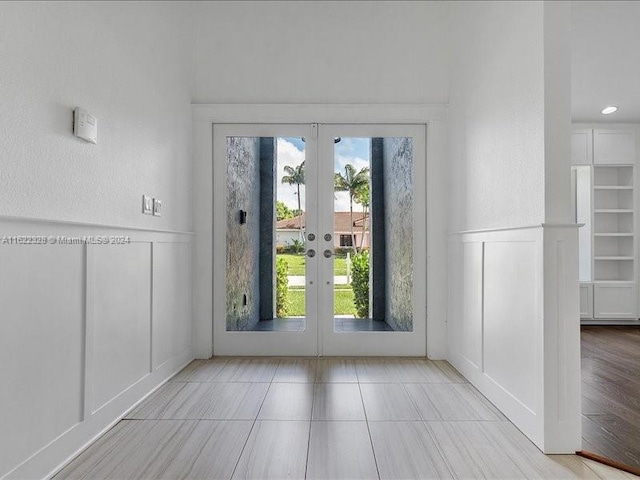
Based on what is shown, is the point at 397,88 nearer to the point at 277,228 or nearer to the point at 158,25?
the point at 277,228

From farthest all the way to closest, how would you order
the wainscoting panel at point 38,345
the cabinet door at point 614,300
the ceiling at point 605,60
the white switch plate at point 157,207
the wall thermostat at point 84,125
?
the cabinet door at point 614,300 → the ceiling at point 605,60 → the white switch plate at point 157,207 → the wall thermostat at point 84,125 → the wainscoting panel at point 38,345

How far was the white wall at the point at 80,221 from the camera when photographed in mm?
1639

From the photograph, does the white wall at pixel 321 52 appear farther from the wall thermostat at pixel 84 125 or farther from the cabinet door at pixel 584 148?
the cabinet door at pixel 584 148

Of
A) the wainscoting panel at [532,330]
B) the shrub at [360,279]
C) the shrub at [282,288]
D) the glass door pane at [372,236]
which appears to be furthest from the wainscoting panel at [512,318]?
the shrub at [282,288]

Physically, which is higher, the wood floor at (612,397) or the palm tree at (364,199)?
the palm tree at (364,199)

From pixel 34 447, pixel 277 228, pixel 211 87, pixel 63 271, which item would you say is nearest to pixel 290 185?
pixel 277 228

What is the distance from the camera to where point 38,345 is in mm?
1743

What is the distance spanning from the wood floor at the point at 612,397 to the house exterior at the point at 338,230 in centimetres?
Answer: 189

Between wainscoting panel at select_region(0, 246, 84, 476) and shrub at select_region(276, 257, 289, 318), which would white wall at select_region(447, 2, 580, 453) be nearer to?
shrub at select_region(276, 257, 289, 318)

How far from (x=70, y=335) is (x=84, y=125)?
36.4 inches

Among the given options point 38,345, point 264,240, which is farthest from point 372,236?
point 38,345

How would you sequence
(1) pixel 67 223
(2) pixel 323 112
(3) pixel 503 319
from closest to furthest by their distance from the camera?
(1) pixel 67 223
(3) pixel 503 319
(2) pixel 323 112

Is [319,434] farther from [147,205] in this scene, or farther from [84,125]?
[84,125]

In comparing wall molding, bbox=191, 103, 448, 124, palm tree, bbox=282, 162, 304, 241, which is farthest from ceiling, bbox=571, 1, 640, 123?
palm tree, bbox=282, 162, 304, 241
